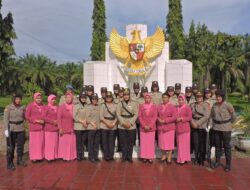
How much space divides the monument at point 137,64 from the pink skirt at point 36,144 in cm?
451

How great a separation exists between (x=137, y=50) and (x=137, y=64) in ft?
1.55

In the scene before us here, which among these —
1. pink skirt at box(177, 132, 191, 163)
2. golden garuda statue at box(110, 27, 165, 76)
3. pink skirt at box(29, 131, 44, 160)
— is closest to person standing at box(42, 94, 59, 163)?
pink skirt at box(29, 131, 44, 160)

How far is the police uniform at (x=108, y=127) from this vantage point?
6762 mm

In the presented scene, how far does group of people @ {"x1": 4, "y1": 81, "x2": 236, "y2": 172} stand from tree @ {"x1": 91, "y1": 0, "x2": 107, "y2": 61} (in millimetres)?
19579

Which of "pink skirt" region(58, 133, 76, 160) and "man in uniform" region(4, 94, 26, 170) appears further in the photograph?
"pink skirt" region(58, 133, 76, 160)

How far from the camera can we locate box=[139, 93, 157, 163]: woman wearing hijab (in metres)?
6.62

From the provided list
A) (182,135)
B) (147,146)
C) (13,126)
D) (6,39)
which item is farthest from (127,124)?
(6,39)

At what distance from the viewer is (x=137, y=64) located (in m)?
11.0

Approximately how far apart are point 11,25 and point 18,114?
42.4 ft

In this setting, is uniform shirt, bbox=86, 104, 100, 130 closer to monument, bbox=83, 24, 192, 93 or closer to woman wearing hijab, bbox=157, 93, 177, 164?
woman wearing hijab, bbox=157, 93, 177, 164

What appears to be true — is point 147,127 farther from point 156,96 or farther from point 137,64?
point 137,64

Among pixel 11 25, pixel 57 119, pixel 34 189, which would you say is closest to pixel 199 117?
pixel 57 119

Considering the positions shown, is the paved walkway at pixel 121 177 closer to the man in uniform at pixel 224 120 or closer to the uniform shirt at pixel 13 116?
the man in uniform at pixel 224 120

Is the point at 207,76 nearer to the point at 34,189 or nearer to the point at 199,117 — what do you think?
the point at 199,117
